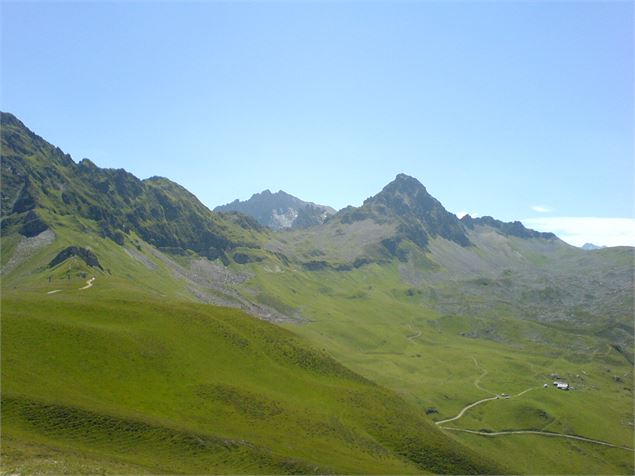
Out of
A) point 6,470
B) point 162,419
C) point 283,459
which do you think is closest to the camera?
point 6,470

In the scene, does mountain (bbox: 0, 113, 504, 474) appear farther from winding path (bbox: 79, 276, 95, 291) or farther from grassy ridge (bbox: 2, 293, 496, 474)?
winding path (bbox: 79, 276, 95, 291)

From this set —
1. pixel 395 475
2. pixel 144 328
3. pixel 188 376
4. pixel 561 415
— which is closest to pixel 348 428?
pixel 395 475

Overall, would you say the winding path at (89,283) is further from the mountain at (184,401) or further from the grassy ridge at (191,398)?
the grassy ridge at (191,398)

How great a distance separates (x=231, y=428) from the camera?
89.7 m

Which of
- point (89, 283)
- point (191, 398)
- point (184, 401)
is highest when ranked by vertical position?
point (89, 283)

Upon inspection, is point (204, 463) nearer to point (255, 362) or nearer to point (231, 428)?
point (231, 428)

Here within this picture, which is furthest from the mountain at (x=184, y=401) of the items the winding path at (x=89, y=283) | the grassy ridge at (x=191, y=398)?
the winding path at (x=89, y=283)

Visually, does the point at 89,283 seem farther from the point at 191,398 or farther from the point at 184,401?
the point at 184,401

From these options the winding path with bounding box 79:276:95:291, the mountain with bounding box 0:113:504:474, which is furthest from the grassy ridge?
the winding path with bounding box 79:276:95:291

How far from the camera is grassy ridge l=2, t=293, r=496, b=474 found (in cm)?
7462

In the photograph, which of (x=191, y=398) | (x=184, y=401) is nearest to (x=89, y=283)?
(x=191, y=398)

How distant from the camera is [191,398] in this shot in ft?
324

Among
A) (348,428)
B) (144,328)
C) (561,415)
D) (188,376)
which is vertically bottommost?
(561,415)

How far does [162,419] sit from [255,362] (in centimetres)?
4251
